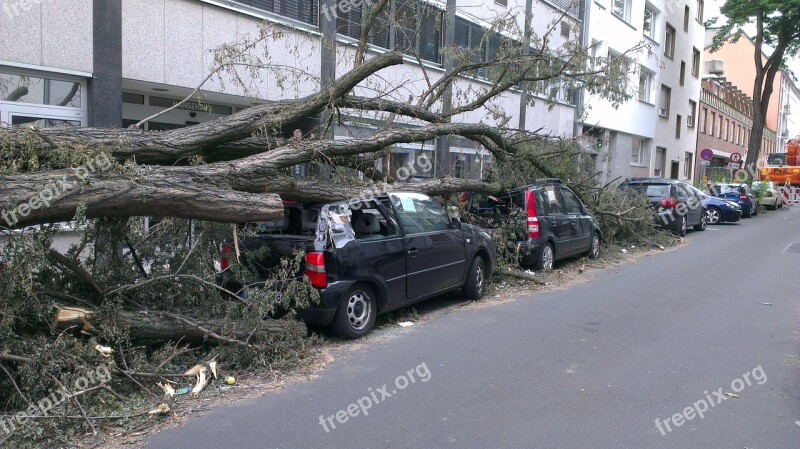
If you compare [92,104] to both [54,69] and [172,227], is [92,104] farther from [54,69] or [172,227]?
[172,227]

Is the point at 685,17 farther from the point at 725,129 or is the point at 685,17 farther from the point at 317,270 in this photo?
the point at 317,270

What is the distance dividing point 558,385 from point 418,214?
304 centimetres

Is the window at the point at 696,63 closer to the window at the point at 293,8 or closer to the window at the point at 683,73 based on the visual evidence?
the window at the point at 683,73

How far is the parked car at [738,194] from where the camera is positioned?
84.5ft

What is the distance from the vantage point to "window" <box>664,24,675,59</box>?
33125 millimetres

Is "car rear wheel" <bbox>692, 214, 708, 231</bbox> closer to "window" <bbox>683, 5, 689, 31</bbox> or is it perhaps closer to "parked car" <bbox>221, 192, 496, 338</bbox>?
"parked car" <bbox>221, 192, 496, 338</bbox>

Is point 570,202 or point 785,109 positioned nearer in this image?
point 570,202

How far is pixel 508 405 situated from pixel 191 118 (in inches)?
386

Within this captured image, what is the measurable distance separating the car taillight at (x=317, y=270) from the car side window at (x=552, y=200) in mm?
5662

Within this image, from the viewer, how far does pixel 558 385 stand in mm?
5371

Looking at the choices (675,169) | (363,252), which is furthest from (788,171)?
(363,252)

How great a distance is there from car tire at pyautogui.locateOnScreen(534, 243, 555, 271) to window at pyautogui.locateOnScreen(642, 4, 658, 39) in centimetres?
2271

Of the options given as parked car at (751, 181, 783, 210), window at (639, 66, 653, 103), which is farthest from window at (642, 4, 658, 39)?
parked car at (751, 181, 783, 210)

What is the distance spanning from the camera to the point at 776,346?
6648mm
